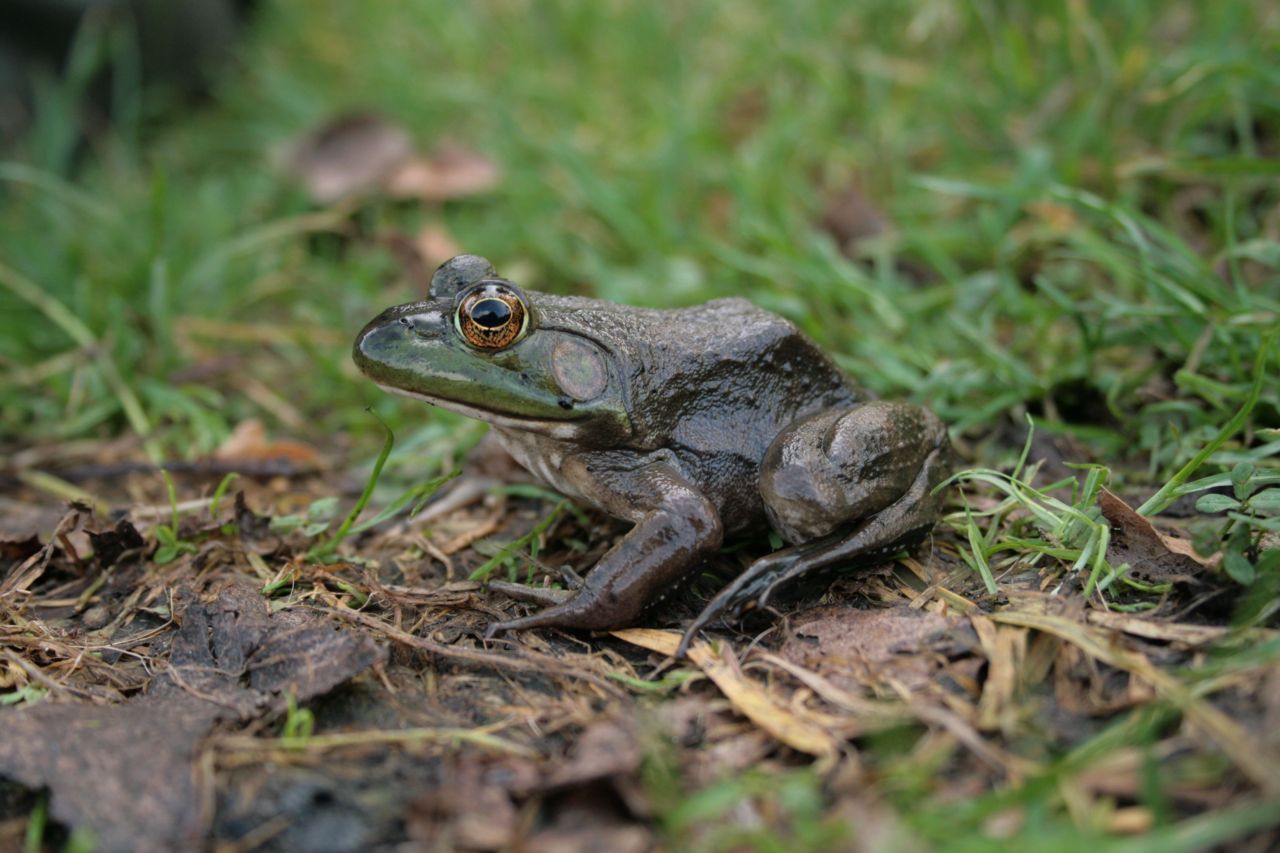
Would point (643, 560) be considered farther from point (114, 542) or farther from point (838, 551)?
point (114, 542)

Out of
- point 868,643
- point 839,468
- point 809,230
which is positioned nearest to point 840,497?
point 839,468

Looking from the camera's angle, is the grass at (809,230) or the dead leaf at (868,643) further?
the grass at (809,230)

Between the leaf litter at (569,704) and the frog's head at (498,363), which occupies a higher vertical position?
the frog's head at (498,363)

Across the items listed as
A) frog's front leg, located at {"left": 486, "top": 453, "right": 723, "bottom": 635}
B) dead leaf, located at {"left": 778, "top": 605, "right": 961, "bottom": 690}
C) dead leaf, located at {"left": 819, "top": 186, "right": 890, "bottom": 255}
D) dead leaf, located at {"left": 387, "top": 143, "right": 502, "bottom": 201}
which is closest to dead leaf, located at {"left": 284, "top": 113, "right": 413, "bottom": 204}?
dead leaf, located at {"left": 387, "top": 143, "right": 502, "bottom": 201}

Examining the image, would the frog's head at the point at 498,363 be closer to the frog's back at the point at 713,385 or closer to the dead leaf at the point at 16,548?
the frog's back at the point at 713,385

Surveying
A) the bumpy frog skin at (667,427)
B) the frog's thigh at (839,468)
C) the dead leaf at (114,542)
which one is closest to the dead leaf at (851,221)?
the bumpy frog skin at (667,427)

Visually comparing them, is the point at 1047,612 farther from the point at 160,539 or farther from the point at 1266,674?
the point at 160,539

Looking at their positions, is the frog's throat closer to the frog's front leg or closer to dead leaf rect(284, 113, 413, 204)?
the frog's front leg
